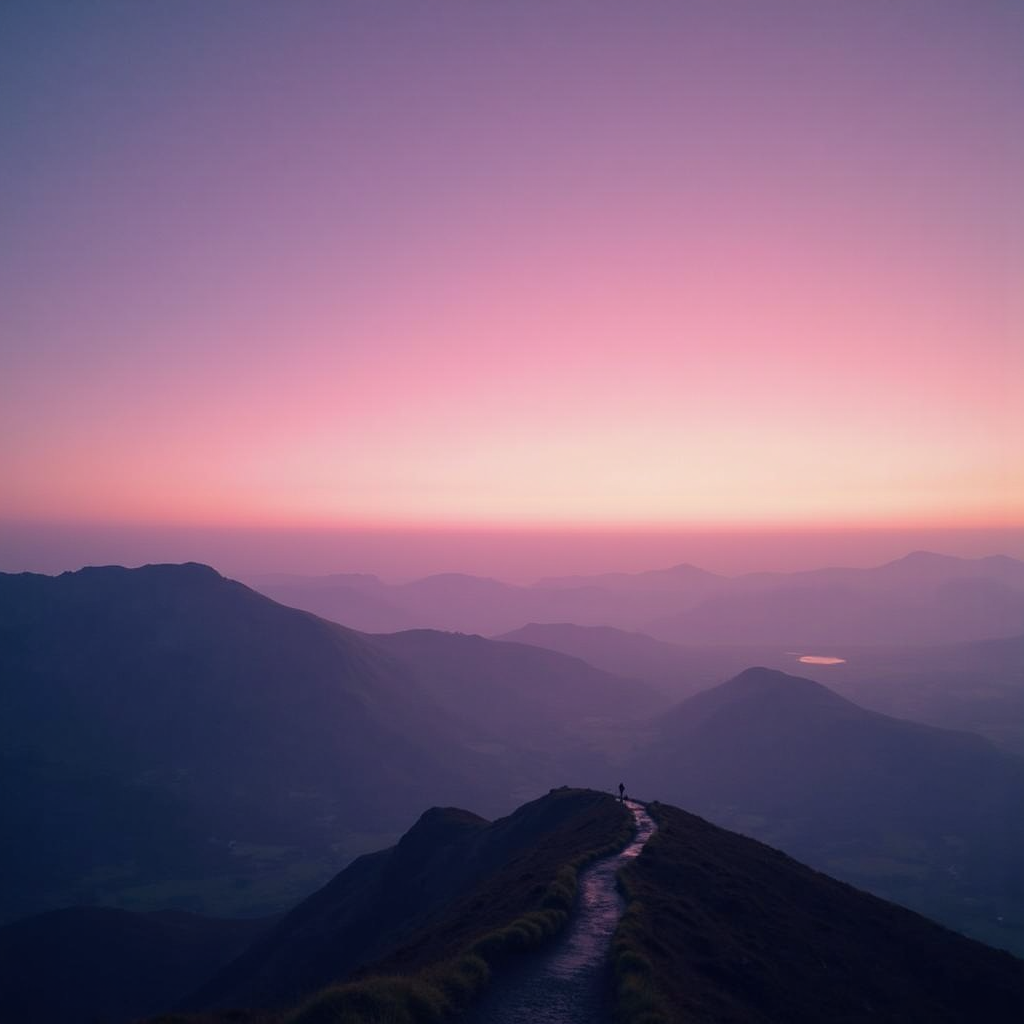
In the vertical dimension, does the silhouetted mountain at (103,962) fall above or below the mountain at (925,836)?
above

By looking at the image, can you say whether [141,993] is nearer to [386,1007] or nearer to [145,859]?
[386,1007]

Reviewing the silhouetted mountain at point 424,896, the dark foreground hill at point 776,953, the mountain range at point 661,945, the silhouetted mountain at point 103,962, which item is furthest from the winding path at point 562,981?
the silhouetted mountain at point 103,962

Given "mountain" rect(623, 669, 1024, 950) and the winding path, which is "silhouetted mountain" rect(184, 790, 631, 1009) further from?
"mountain" rect(623, 669, 1024, 950)

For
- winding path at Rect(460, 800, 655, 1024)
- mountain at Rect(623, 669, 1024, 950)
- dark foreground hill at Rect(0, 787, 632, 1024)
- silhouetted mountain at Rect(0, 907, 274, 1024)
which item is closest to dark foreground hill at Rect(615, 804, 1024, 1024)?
winding path at Rect(460, 800, 655, 1024)

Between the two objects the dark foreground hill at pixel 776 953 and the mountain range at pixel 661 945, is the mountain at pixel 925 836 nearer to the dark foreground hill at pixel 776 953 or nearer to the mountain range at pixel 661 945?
the mountain range at pixel 661 945

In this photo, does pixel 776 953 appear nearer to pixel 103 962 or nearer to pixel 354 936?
pixel 354 936

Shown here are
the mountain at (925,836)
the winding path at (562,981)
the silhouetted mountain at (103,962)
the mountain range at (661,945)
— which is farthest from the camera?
the mountain at (925,836)
